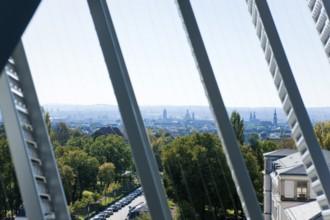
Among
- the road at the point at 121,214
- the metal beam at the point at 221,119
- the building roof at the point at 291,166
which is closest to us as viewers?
the metal beam at the point at 221,119

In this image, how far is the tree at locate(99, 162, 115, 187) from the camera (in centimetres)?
357

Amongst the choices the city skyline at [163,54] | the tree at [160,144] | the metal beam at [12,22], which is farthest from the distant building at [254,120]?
the metal beam at [12,22]

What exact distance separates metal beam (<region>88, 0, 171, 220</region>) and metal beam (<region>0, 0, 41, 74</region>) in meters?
1.51

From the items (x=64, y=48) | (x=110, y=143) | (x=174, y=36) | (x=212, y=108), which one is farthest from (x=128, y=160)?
(x=174, y=36)

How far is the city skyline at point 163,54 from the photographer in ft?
11.9

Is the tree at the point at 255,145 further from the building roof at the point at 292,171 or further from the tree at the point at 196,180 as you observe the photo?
the building roof at the point at 292,171

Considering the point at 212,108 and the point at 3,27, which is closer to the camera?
the point at 3,27

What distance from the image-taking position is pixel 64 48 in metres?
3.87

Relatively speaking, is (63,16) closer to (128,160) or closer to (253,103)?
(128,160)

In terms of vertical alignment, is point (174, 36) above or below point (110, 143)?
above

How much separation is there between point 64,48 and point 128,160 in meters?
1.18

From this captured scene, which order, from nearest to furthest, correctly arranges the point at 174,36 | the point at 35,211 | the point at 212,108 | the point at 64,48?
1. the point at 35,211
2. the point at 212,108
3. the point at 64,48
4. the point at 174,36

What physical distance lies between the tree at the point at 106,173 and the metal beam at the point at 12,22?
2.84 meters

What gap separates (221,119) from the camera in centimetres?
268
